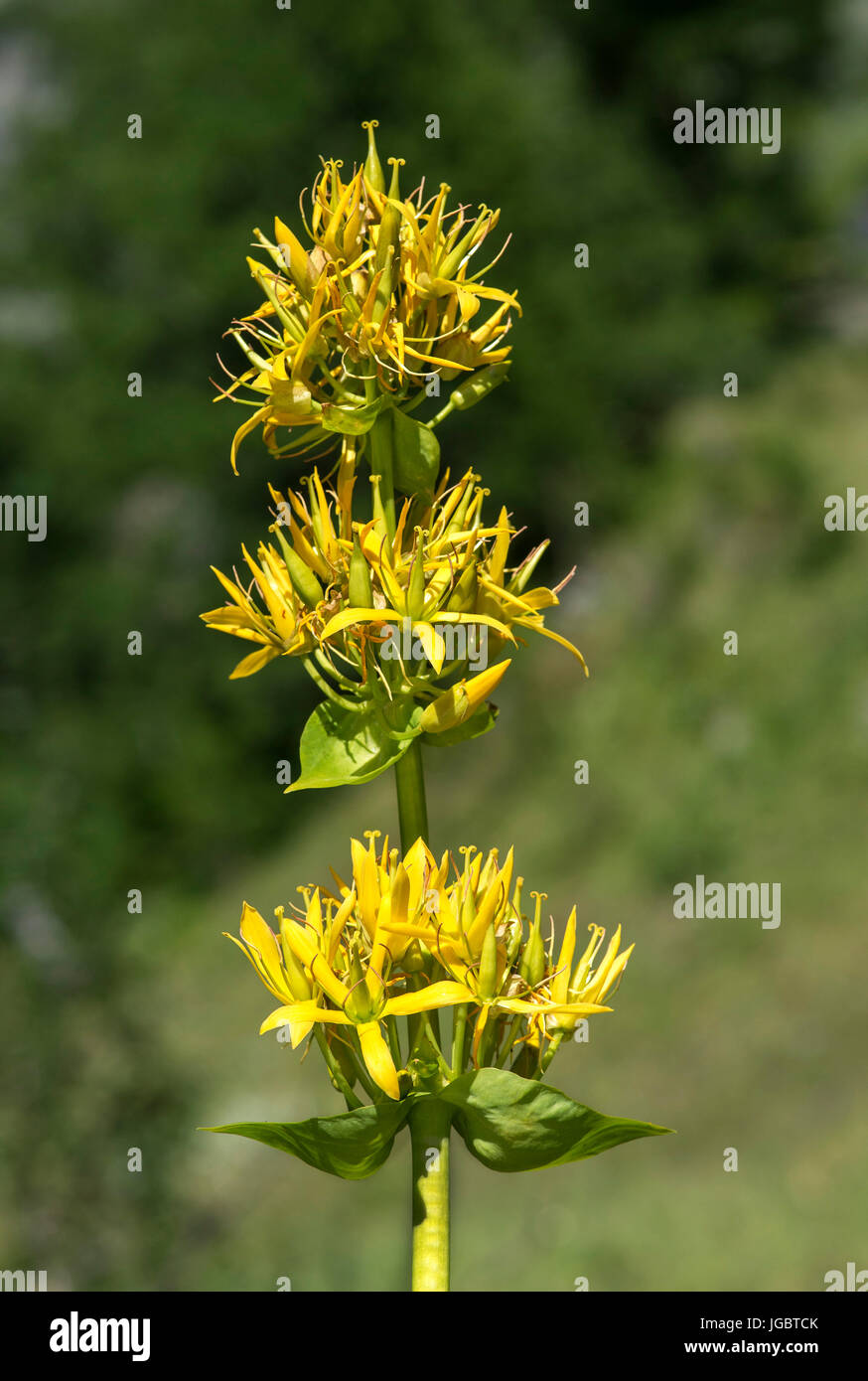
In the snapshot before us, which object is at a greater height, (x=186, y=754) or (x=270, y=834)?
(x=186, y=754)

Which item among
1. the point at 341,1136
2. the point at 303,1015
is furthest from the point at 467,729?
the point at 341,1136

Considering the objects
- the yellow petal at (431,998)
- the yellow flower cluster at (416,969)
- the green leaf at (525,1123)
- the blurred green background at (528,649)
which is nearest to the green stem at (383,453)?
the yellow flower cluster at (416,969)

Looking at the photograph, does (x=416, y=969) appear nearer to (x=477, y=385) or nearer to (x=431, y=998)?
(x=431, y=998)

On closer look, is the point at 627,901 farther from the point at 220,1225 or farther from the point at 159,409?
the point at 159,409

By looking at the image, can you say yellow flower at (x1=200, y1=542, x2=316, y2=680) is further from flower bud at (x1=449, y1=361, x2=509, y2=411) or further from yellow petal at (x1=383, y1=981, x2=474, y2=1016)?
yellow petal at (x1=383, y1=981, x2=474, y2=1016)

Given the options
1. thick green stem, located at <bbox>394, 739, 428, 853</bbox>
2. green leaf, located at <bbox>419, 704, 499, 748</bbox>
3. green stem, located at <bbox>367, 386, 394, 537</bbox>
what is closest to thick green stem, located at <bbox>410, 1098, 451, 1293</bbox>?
thick green stem, located at <bbox>394, 739, 428, 853</bbox>

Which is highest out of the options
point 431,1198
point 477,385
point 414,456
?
point 477,385
